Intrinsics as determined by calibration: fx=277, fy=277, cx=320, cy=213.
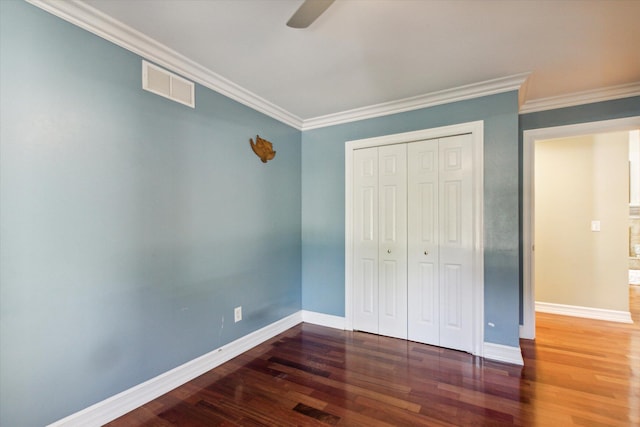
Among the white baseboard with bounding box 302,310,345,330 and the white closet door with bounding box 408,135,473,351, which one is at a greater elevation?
the white closet door with bounding box 408,135,473,351

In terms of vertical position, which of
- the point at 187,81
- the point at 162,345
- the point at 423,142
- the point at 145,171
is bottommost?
the point at 162,345

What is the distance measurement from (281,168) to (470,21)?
7.24ft

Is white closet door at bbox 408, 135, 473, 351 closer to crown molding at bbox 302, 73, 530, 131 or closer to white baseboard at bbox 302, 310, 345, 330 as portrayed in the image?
crown molding at bbox 302, 73, 530, 131

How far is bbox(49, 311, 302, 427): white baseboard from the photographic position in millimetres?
1669

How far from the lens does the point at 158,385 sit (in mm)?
2029

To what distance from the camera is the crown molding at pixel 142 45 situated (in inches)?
63.0

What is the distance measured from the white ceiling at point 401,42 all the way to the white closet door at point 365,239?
82cm

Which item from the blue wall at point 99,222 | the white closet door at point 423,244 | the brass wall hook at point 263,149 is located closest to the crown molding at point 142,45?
the blue wall at point 99,222

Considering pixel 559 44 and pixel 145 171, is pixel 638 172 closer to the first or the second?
pixel 559 44

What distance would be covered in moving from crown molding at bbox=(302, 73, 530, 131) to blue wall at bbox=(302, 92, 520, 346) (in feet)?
0.18

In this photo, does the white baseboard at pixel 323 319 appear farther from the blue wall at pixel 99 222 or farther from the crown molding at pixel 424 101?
the crown molding at pixel 424 101

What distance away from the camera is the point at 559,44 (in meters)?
2.00

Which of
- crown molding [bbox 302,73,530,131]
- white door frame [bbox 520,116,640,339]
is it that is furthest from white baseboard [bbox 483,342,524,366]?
crown molding [bbox 302,73,530,131]

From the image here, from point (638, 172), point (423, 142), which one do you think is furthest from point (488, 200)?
point (638, 172)
